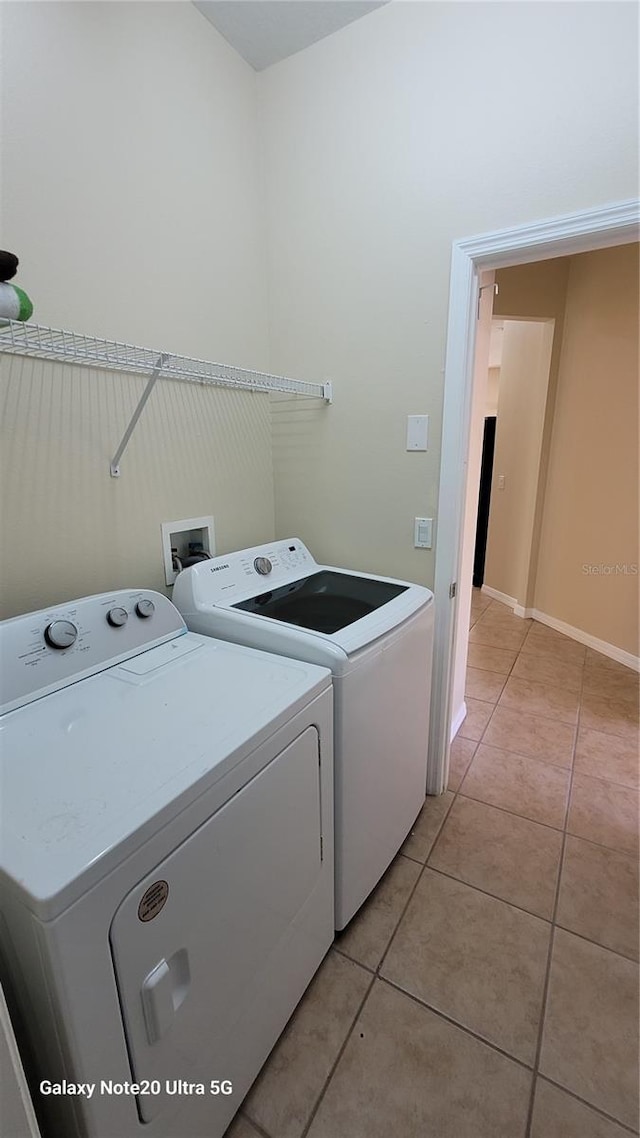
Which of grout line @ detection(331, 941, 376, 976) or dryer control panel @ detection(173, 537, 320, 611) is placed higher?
dryer control panel @ detection(173, 537, 320, 611)

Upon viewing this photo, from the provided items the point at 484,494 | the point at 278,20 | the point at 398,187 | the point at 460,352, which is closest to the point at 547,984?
the point at 460,352

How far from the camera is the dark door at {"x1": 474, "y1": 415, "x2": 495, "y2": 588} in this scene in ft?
14.4

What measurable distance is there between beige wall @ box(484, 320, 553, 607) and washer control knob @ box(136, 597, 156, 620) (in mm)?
3201

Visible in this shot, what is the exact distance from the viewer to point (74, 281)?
126 centimetres

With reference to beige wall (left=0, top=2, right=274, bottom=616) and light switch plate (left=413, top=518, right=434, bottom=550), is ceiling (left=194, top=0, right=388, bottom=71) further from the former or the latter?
light switch plate (left=413, top=518, right=434, bottom=550)

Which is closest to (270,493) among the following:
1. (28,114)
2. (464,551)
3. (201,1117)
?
(464,551)

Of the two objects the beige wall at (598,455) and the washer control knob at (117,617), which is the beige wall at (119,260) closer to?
the washer control knob at (117,617)

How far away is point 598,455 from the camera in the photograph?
10.3ft

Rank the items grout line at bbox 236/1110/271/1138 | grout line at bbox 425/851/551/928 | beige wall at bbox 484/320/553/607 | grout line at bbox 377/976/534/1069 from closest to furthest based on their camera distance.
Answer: grout line at bbox 236/1110/271/1138 < grout line at bbox 377/976/534/1069 < grout line at bbox 425/851/551/928 < beige wall at bbox 484/320/553/607

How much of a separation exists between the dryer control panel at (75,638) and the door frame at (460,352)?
0.97m

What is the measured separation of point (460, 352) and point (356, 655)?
1068 mm

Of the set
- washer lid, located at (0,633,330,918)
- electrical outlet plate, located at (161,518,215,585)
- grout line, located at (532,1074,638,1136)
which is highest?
electrical outlet plate, located at (161,518,215,585)

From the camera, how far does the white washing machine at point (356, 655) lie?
124 centimetres

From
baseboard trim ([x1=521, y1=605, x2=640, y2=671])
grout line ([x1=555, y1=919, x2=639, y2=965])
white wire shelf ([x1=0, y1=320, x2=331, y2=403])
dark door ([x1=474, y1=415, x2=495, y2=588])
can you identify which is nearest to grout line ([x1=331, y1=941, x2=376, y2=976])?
grout line ([x1=555, y1=919, x2=639, y2=965])
